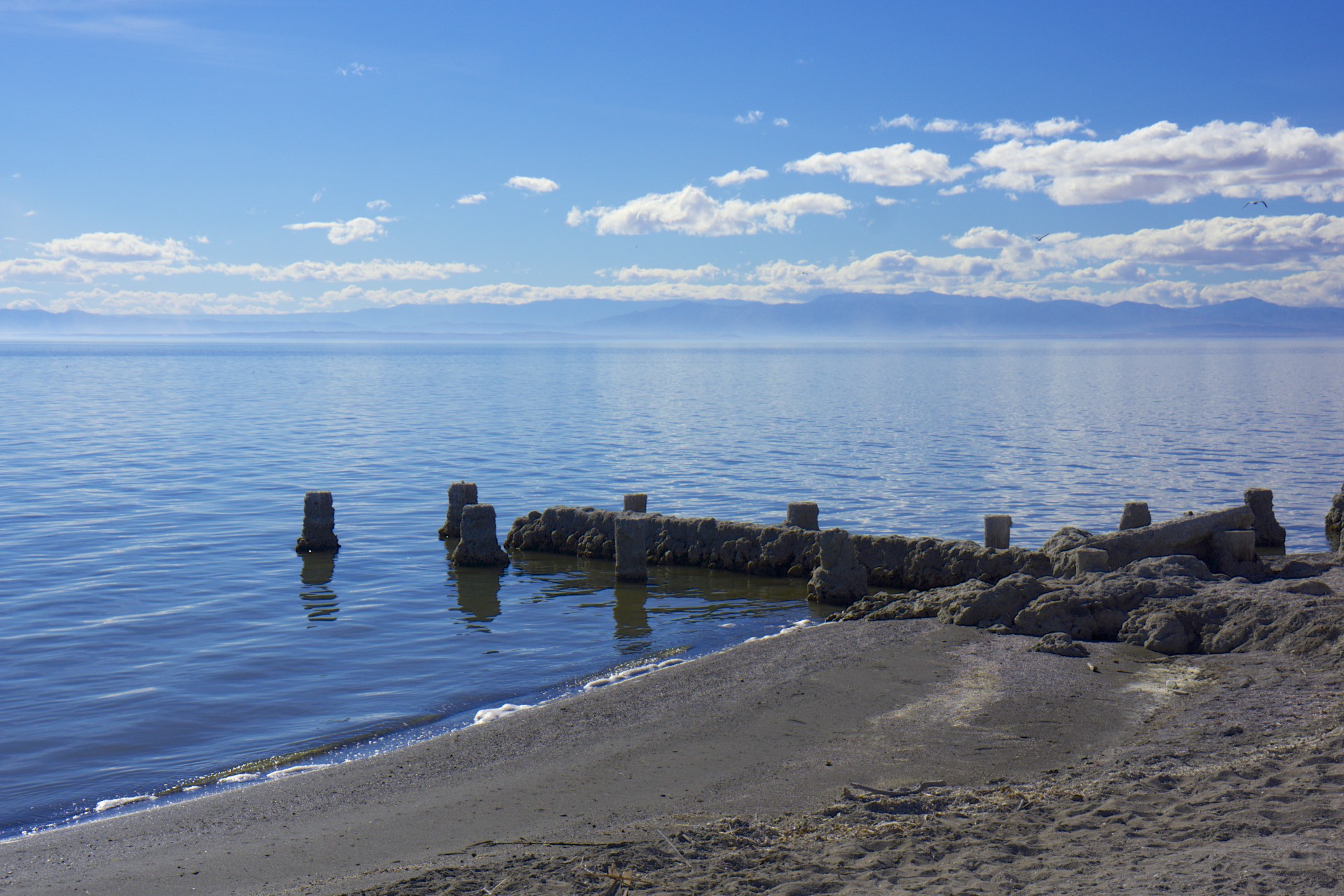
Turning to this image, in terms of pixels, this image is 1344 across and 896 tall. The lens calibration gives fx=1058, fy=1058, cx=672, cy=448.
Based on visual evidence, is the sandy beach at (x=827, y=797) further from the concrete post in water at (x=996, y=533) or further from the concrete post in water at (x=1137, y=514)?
the concrete post in water at (x=1137, y=514)

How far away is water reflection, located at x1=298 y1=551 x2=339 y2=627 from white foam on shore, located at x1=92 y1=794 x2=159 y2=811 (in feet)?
21.4

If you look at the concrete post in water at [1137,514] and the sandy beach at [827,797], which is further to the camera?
the concrete post in water at [1137,514]

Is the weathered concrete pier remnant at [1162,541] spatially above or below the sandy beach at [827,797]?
above

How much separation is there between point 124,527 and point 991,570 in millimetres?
18164

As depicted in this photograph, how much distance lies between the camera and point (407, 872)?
21.2 feet

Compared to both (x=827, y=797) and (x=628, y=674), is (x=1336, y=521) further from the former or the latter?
(x=827, y=797)

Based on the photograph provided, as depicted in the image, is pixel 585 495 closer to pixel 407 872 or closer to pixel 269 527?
pixel 269 527

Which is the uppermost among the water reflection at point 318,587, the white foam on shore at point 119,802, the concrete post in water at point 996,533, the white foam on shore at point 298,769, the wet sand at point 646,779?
the concrete post in water at point 996,533

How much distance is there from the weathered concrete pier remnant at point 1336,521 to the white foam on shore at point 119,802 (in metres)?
21.7

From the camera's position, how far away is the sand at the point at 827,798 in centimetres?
593

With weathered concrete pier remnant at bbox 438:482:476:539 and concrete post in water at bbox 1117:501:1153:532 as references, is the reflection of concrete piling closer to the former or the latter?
weathered concrete pier remnant at bbox 438:482:476:539

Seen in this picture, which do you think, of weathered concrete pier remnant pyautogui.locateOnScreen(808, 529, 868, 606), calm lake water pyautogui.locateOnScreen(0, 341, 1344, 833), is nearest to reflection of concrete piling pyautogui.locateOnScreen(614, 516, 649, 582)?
calm lake water pyautogui.locateOnScreen(0, 341, 1344, 833)

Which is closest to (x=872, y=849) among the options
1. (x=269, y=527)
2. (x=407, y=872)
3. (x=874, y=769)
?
(x=874, y=769)

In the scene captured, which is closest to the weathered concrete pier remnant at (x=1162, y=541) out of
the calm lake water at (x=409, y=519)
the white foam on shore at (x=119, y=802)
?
the calm lake water at (x=409, y=519)
